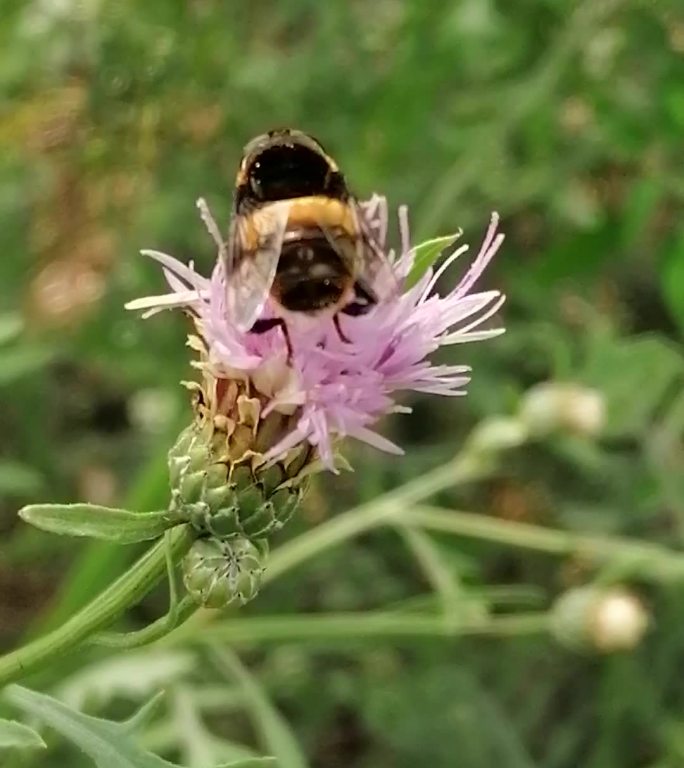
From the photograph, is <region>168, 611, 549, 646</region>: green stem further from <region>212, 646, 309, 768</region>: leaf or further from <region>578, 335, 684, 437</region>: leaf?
<region>578, 335, 684, 437</region>: leaf

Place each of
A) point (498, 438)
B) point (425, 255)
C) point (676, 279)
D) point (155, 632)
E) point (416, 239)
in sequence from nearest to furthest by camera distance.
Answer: point (155, 632), point (425, 255), point (498, 438), point (676, 279), point (416, 239)

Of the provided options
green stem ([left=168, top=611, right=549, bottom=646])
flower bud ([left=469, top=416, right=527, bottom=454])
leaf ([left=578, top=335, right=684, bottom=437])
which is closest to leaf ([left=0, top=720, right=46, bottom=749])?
green stem ([left=168, top=611, right=549, bottom=646])

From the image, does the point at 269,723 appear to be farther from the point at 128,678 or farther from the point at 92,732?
the point at 92,732

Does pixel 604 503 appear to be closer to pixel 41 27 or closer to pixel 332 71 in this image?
pixel 332 71

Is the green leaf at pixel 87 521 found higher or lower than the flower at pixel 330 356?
lower

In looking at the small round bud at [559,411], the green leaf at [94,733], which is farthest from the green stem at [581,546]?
the green leaf at [94,733]

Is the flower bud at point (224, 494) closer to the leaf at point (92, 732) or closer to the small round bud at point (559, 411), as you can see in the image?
the leaf at point (92, 732)

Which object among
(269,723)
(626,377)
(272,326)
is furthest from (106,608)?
(626,377)
